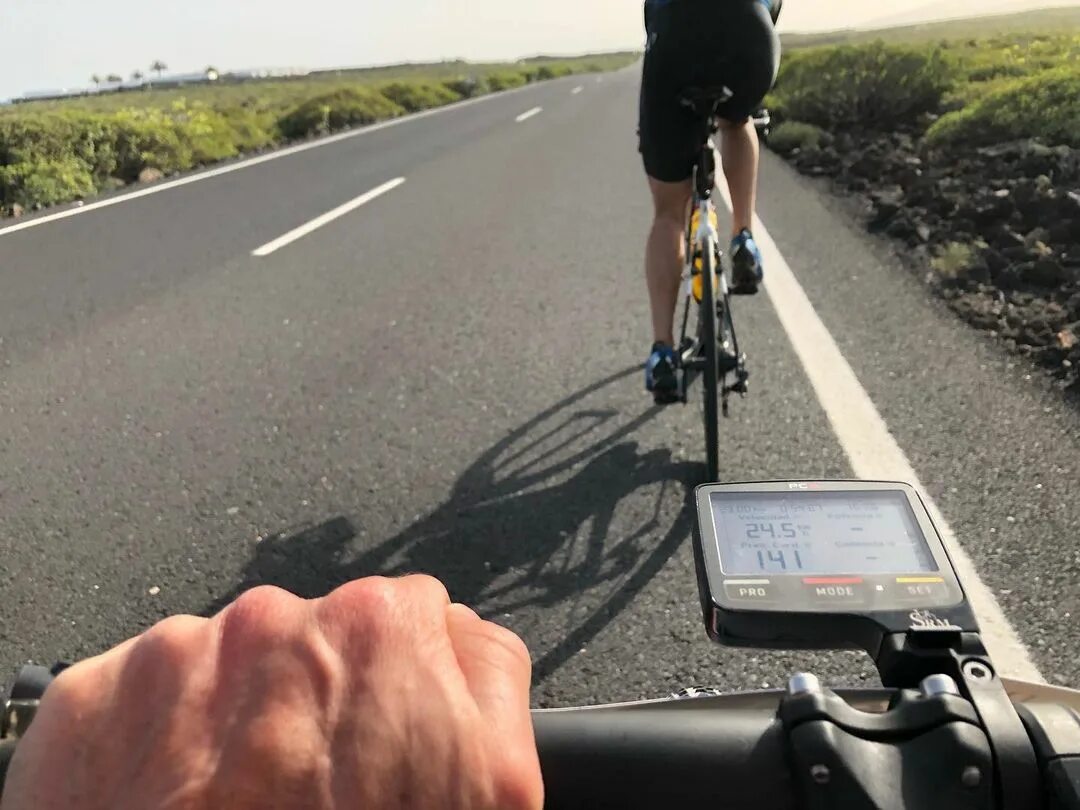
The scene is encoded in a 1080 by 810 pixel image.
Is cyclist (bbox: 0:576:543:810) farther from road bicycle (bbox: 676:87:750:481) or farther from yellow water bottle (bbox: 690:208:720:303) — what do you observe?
yellow water bottle (bbox: 690:208:720:303)

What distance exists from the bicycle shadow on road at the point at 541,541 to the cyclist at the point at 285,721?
2.18 m

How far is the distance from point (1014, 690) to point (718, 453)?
9.38 ft

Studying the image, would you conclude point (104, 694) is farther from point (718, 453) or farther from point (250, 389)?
point (250, 389)

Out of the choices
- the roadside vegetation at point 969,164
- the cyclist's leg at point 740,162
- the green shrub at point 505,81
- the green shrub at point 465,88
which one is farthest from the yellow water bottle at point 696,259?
the green shrub at point 505,81

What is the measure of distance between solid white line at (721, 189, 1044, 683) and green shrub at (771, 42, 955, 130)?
28.1ft

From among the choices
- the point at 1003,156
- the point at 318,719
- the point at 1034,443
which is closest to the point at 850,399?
the point at 1034,443

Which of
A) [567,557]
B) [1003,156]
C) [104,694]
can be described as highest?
[104,694]

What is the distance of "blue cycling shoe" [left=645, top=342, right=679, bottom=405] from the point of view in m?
3.93

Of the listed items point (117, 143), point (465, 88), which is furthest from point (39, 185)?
point (465, 88)

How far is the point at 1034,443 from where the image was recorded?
3.88 metres

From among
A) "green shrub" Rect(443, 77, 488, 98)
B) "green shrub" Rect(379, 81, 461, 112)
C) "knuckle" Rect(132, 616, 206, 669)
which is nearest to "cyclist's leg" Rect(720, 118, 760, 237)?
"knuckle" Rect(132, 616, 206, 669)

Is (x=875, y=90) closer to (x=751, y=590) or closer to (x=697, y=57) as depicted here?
(x=697, y=57)

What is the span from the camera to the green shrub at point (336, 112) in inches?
829

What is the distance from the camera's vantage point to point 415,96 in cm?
2950
